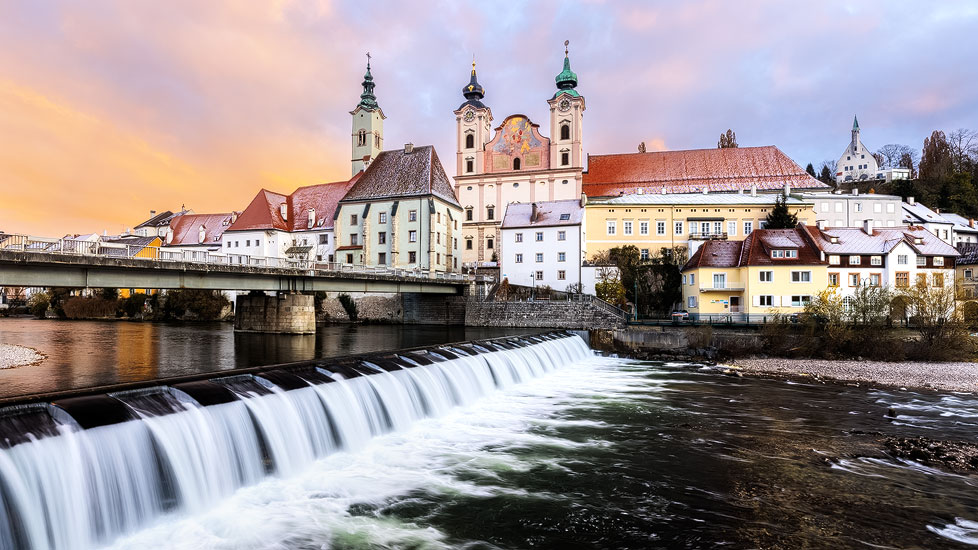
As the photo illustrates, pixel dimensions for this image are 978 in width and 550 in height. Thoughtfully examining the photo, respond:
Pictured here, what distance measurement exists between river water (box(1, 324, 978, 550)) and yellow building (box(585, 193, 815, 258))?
37.4 meters

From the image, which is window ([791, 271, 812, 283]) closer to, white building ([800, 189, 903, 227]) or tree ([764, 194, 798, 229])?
tree ([764, 194, 798, 229])

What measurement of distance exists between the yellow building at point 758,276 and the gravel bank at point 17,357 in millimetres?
34491

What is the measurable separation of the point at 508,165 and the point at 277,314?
150 feet

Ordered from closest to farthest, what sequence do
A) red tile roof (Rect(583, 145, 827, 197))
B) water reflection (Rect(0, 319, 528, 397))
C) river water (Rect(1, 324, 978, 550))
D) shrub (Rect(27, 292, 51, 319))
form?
river water (Rect(1, 324, 978, 550)) < water reflection (Rect(0, 319, 528, 397)) < shrub (Rect(27, 292, 51, 319)) < red tile roof (Rect(583, 145, 827, 197))

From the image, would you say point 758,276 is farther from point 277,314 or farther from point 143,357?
point 143,357

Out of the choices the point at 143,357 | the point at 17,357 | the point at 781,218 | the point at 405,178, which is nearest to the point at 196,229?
the point at 405,178

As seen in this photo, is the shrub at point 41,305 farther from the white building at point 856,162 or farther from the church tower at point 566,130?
the white building at point 856,162

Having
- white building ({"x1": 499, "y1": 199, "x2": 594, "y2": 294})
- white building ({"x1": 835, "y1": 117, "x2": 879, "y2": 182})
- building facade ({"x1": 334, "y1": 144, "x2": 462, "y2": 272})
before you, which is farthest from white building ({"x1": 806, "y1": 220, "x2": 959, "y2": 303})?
white building ({"x1": 835, "y1": 117, "x2": 879, "y2": 182})

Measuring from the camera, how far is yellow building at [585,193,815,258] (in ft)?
172

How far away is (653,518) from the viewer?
26.8 feet

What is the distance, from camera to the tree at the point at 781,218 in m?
50.5

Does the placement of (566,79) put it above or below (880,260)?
above

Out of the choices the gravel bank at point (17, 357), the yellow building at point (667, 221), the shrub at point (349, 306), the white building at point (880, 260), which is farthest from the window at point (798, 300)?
the gravel bank at point (17, 357)

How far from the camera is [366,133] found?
255 ft
